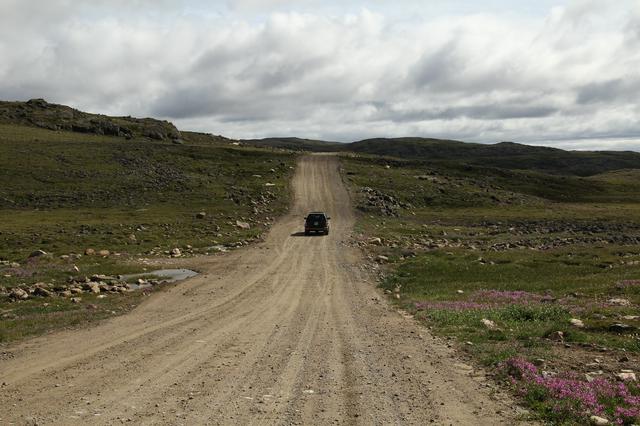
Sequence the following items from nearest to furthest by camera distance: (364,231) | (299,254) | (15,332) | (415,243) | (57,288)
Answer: (15,332) → (57,288) → (299,254) → (415,243) → (364,231)

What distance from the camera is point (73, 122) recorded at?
11731 cm

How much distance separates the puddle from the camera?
95.6 ft

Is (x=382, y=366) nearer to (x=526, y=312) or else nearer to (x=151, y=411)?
(x=151, y=411)

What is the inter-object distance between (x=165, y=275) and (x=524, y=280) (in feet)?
69.9

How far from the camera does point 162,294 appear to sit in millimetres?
25953

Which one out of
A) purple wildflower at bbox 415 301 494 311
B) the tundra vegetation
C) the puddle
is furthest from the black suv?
purple wildflower at bbox 415 301 494 311

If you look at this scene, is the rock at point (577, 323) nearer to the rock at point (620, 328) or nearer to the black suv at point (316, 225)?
the rock at point (620, 328)

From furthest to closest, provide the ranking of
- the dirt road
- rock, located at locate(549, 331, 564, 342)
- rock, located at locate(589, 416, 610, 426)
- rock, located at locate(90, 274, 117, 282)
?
rock, located at locate(90, 274, 117, 282), rock, located at locate(549, 331, 564, 342), the dirt road, rock, located at locate(589, 416, 610, 426)

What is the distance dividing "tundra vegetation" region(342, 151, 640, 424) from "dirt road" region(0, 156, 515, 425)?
1376 millimetres

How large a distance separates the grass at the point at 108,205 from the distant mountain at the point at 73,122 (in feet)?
16.5

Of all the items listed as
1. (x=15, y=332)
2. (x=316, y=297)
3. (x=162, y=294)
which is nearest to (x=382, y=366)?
(x=316, y=297)

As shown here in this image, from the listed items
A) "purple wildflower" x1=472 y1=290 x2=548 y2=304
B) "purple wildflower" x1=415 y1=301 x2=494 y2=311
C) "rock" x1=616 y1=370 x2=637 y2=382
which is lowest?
"purple wildflower" x1=472 y1=290 x2=548 y2=304

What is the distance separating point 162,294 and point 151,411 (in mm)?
15922

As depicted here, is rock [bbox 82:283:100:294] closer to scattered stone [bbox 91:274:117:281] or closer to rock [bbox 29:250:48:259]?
scattered stone [bbox 91:274:117:281]
